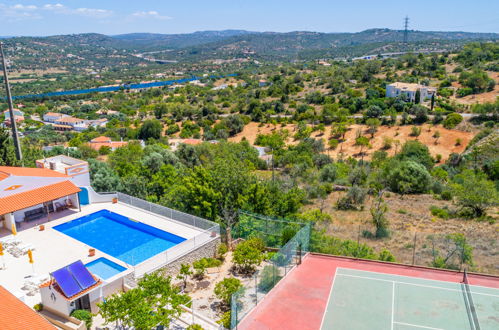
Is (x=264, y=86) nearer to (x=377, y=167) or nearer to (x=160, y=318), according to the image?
(x=377, y=167)

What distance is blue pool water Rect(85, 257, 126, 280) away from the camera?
53.9ft

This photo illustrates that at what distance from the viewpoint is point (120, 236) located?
816 inches

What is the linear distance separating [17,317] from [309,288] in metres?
10.1

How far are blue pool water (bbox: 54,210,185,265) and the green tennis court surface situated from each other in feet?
28.0

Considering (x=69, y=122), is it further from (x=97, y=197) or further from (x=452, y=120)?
(x=452, y=120)

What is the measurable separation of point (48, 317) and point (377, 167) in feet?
123

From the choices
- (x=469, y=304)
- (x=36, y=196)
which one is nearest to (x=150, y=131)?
(x=36, y=196)

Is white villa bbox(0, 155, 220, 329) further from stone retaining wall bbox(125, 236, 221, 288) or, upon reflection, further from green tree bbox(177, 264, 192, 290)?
green tree bbox(177, 264, 192, 290)

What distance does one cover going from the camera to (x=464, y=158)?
1715 inches

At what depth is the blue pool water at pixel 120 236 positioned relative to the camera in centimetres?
1933

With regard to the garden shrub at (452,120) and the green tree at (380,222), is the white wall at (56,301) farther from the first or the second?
the garden shrub at (452,120)

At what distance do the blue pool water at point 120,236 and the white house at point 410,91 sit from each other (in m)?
57.9

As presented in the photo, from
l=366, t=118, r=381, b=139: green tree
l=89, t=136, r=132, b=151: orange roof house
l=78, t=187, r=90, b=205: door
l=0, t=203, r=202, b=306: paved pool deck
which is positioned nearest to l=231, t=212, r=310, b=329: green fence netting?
l=0, t=203, r=202, b=306: paved pool deck

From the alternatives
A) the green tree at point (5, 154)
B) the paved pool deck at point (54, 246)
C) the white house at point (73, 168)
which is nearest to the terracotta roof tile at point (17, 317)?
the paved pool deck at point (54, 246)
